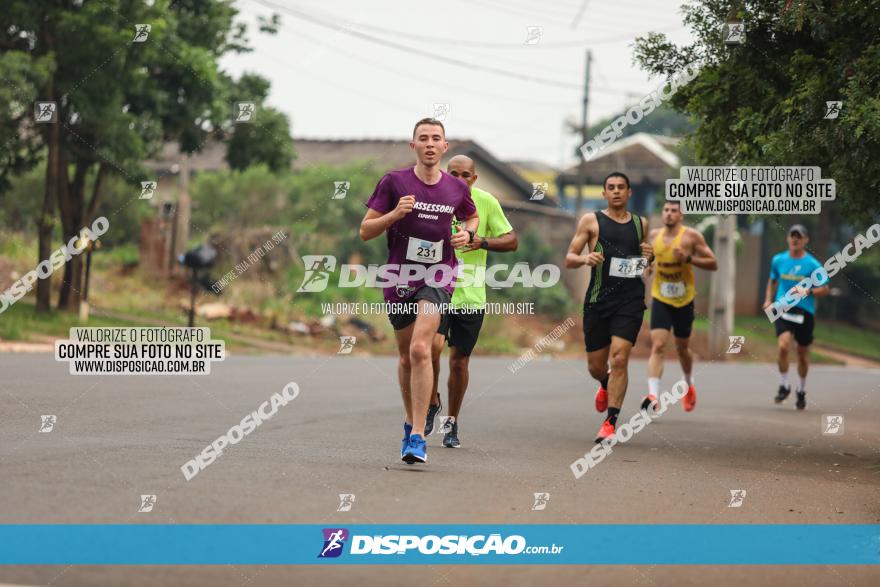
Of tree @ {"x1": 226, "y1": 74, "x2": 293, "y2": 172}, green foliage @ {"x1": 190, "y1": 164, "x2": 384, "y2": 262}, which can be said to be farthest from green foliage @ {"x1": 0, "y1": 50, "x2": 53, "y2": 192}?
green foliage @ {"x1": 190, "y1": 164, "x2": 384, "y2": 262}

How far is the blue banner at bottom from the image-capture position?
6137mm

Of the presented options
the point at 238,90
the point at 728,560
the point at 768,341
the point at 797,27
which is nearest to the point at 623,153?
the point at 768,341

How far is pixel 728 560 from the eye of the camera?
6.73m

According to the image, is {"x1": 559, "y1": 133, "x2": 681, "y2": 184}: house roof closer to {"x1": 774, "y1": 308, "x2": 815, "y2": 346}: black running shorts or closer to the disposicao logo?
{"x1": 774, "y1": 308, "x2": 815, "y2": 346}: black running shorts

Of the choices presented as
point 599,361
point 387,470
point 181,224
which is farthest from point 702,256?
point 181,224

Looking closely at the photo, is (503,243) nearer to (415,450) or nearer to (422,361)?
(422,361)

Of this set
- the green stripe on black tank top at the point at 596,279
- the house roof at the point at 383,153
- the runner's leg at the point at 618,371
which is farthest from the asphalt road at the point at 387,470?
the house roof at the point at 383,153

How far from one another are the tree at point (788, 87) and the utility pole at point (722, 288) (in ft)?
63.5

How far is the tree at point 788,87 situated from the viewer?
10.4 meters

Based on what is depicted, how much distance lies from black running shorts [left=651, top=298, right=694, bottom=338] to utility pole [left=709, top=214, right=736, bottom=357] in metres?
16.8

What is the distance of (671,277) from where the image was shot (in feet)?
49.5

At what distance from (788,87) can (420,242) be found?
13.2 feet

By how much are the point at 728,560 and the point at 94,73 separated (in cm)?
2086

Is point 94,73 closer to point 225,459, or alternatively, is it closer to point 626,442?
point 626,442
